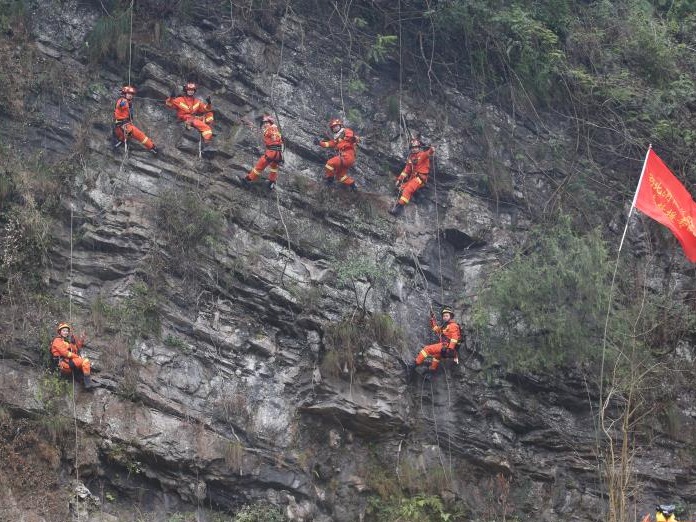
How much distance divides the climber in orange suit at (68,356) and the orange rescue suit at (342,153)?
4.63 m

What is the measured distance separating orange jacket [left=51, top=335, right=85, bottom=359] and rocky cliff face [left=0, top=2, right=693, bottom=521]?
41 centimetres

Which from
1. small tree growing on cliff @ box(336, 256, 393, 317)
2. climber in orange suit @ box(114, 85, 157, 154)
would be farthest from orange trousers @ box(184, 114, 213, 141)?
small tree growing on cliff @ box(336, 256, 393, 317)

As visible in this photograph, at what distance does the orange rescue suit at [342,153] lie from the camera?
1417 centimetres

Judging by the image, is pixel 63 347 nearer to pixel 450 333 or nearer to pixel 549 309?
pixel 450 333

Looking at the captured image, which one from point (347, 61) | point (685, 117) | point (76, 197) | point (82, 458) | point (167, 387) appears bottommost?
point (82, 458)

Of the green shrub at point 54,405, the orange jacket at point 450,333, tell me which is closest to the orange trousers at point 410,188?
the orange jacket at point 450,333

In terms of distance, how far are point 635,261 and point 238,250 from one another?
601 centimetres

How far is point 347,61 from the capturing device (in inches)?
624

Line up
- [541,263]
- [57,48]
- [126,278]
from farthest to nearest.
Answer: [57,48] < [541,263] < [126,278]

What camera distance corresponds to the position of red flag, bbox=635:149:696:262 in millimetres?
12656

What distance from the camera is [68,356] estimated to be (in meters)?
11.4

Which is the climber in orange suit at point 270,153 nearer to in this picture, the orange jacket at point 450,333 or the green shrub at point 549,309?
the orange jacket at point 450,333

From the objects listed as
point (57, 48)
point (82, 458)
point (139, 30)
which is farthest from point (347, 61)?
point (82, 458)

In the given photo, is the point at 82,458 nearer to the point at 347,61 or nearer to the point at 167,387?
the point at 167,387
